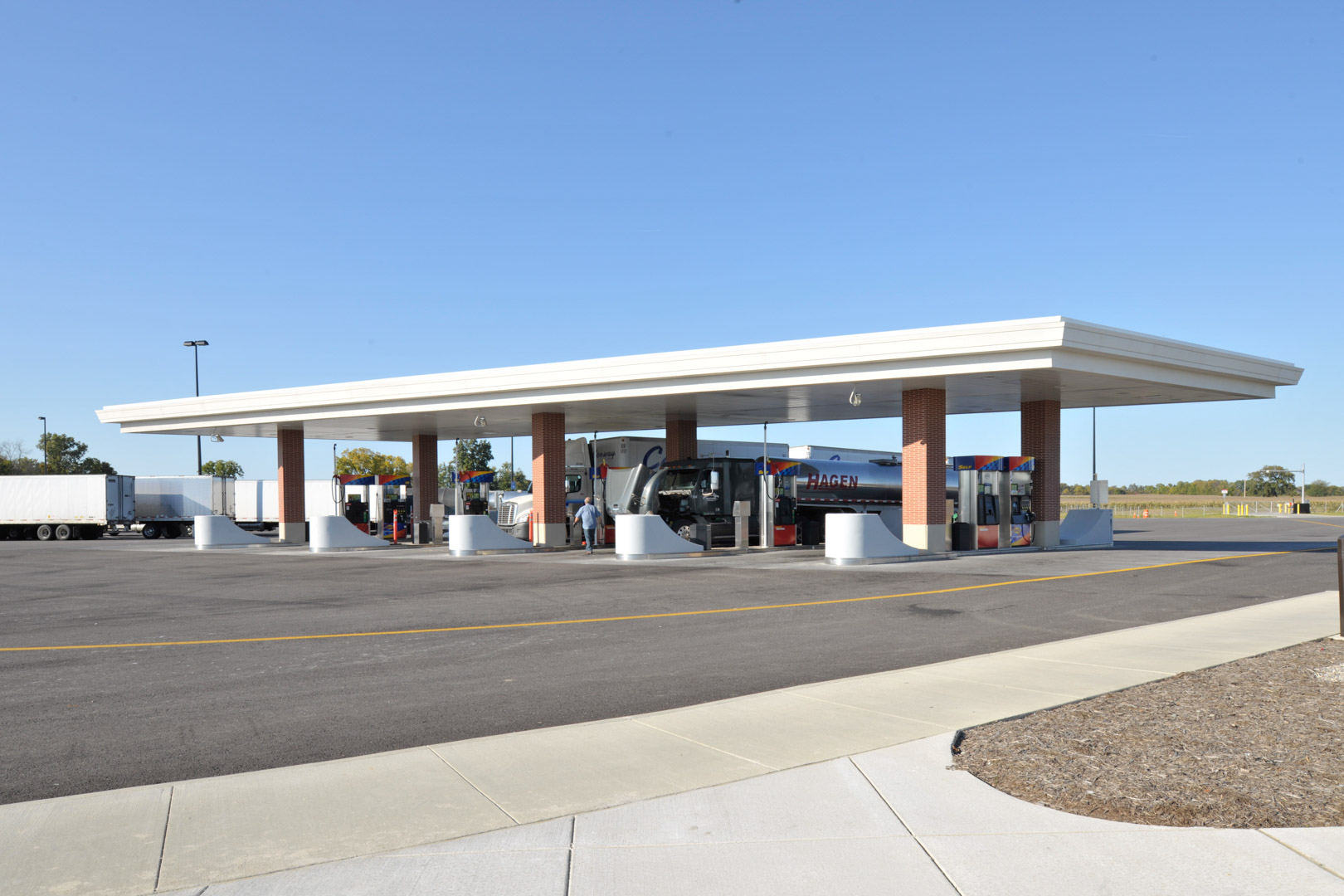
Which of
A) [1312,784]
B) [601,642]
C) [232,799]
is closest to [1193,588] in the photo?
[601,642]

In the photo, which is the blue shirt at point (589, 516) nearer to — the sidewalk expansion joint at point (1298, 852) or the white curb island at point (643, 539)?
the white curb island at point (643, 539)

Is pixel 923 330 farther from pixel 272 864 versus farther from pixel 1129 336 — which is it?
pixel 272 864

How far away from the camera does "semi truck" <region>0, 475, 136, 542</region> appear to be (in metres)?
45.8

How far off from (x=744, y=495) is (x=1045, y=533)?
9.17 meters

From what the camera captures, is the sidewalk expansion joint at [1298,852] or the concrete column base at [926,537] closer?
the sidewalk expansion joint at [1298,852]

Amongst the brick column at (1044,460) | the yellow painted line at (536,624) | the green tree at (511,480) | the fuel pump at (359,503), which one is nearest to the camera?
the yellow painted line at (536,624)

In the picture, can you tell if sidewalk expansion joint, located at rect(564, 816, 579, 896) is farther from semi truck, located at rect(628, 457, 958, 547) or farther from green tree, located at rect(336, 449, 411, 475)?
green tree, located at rect(336, 449, 411, 475)

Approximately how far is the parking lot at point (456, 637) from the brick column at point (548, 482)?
6.22m

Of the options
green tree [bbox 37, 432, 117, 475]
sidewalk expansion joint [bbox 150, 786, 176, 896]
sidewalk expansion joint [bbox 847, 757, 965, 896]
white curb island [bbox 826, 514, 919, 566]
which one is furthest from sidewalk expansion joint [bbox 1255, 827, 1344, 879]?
green tree [bbox 37, 432, 117, 475]

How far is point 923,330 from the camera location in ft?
74.0

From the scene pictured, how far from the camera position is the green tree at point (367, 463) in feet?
318

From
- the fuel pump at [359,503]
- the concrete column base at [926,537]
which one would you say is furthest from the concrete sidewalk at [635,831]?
the fuel pump at [359,503]

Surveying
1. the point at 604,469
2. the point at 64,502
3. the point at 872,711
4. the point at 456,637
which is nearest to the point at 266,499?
the point at 64,502

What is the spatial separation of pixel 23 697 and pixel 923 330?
18.8 meters
